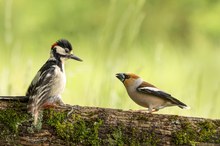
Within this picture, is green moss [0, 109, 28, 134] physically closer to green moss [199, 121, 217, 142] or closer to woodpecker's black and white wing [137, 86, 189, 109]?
woodpecker's black and white wing [137, 86, 189, 109]

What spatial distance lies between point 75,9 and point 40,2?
0.49 m

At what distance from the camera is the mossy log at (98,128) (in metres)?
3.89

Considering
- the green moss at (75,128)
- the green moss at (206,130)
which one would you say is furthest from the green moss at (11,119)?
the green moss at (206,130)

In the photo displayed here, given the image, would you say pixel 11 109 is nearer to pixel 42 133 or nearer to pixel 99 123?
pixel 42 133

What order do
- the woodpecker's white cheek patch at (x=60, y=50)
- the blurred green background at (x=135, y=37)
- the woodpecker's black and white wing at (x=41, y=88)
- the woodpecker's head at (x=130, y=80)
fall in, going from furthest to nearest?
the blurred green background at (x=135, y=37) < the woodpecker's head at (x=130, y=80) < the woodpecker's white cheek patch at (x=60, y=50) < the woodpecker's black and white wing at (x=41, y=88)

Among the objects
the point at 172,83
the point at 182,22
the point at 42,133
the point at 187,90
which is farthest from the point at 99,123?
the point at 182,22

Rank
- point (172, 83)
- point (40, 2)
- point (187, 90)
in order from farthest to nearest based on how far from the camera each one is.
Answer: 1. point (40, 2)
2. point (172, 83)
3. point (187, 90)

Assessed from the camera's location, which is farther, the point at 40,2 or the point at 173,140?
the point at 40,2

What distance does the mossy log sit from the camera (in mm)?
3895

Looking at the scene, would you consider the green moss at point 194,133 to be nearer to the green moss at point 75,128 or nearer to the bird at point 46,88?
the green moss at point 75,128

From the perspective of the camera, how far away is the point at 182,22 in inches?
465

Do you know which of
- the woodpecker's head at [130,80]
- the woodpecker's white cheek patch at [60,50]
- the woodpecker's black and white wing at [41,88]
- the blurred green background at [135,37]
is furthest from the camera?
the blurred green background at [135,37]

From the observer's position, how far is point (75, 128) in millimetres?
3932

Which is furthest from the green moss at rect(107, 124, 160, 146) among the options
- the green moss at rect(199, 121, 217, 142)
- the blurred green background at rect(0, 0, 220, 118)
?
the blurred green background at rect(0, 0, 220, 118)
